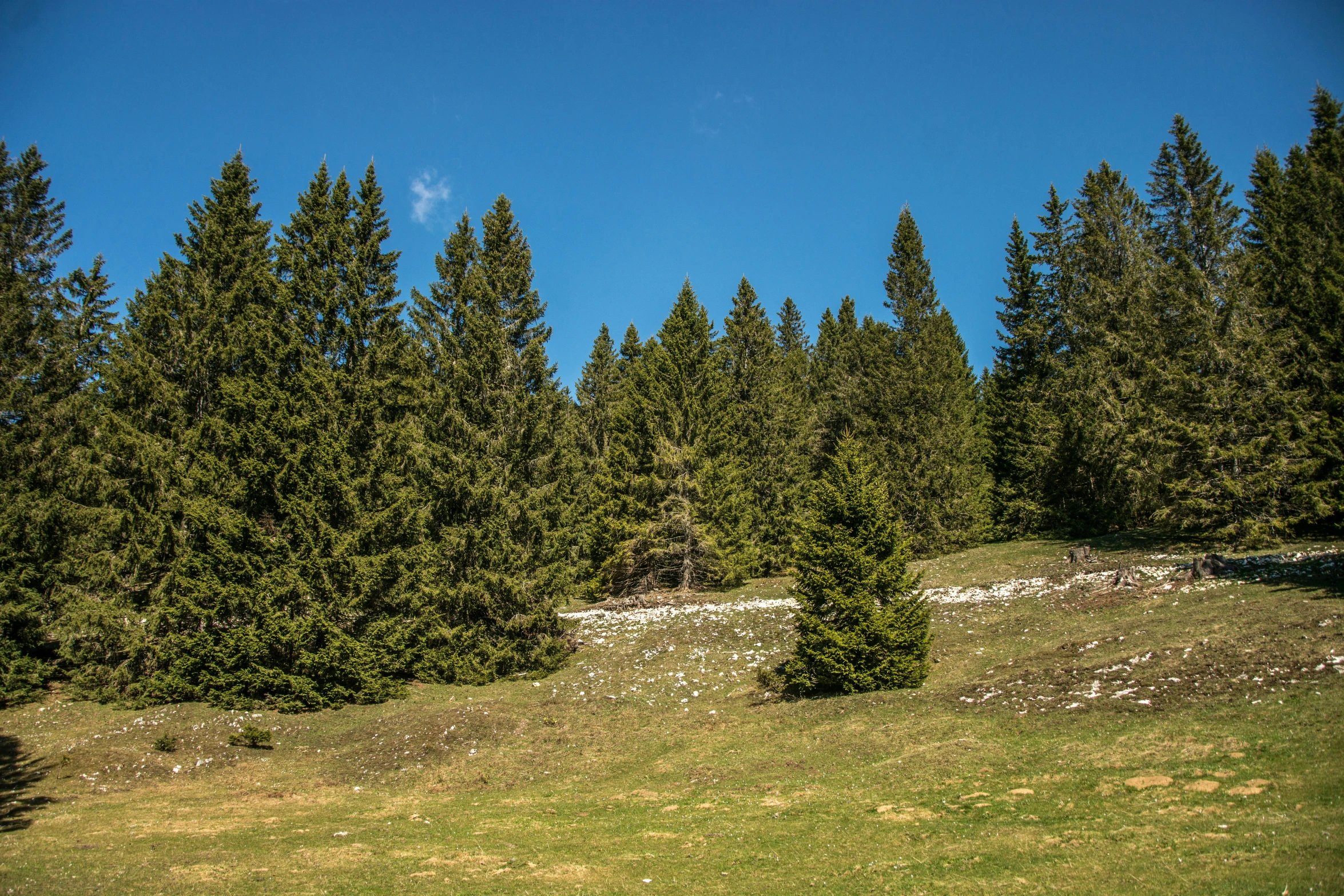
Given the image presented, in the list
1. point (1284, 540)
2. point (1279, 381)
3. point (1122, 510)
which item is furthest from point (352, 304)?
point (1122, 510)

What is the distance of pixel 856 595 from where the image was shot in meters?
20.2

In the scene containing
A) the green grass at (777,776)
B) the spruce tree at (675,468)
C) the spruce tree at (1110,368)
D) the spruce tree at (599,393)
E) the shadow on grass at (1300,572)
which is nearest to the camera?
the green grass at (777,776)

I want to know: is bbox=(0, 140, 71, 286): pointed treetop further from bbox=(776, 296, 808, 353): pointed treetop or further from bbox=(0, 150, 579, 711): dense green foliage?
bbox=(776, 296, 808, 353): pointed treetop

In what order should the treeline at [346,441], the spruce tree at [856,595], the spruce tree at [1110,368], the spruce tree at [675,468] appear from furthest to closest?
1. the spruce tree at [675,468]
2. the spruce tree at [1110,368]
3. the treeline at [346,441]
4. the spruce tree at [856,595]

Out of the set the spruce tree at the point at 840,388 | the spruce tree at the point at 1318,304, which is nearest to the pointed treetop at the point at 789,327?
the spruce tree at the point at 840,388

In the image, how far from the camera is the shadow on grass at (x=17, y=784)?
14516mm

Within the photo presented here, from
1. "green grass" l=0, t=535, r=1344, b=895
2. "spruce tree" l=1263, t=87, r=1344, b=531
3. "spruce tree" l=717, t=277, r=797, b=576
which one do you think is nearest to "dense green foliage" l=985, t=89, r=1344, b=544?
"spruce tree" l=1263, t=87, r=1344, b=531

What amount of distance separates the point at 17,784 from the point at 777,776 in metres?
19.6

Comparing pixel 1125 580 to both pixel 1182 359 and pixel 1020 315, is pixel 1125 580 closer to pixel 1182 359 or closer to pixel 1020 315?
pixel 1182 359

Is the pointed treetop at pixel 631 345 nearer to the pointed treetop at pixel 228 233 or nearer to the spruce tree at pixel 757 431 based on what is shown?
the spruce tree at pixel 757 431

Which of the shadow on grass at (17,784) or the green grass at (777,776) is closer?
the green grass at (777,776)

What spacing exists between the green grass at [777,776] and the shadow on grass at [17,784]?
3.5 inches

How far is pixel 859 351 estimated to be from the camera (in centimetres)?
5403

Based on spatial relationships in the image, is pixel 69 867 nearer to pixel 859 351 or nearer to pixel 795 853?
pixel 795 853
